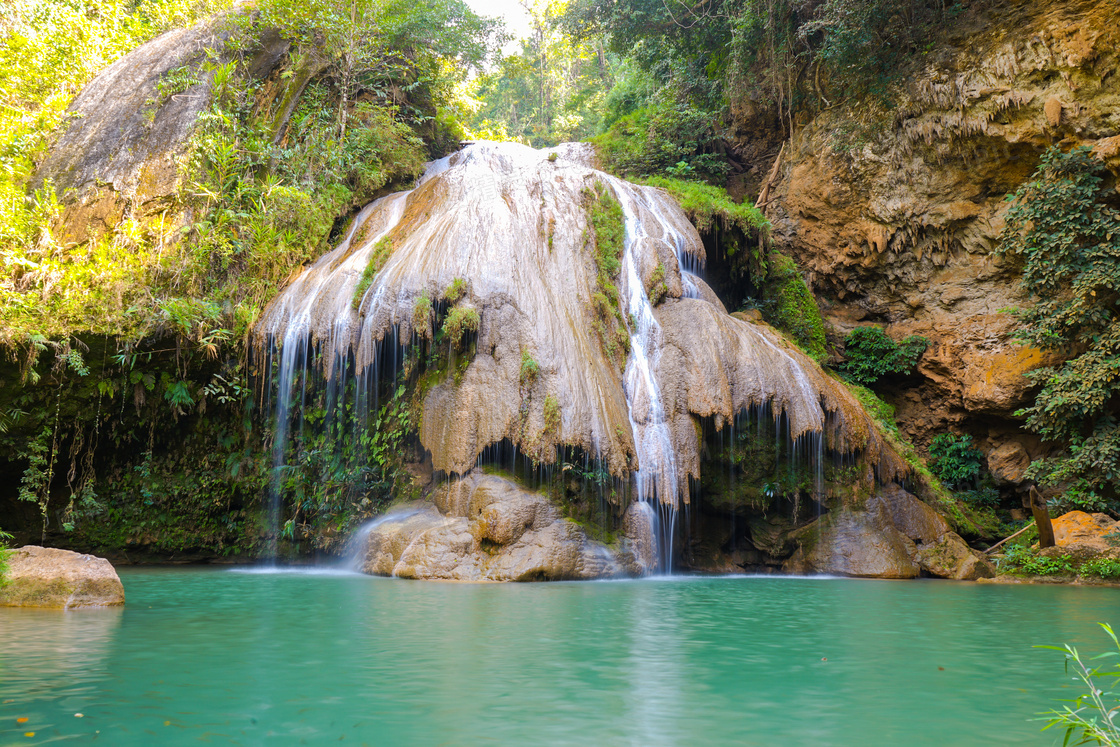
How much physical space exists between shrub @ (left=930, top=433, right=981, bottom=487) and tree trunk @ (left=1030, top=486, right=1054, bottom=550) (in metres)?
4.00

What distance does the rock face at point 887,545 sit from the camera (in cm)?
1069

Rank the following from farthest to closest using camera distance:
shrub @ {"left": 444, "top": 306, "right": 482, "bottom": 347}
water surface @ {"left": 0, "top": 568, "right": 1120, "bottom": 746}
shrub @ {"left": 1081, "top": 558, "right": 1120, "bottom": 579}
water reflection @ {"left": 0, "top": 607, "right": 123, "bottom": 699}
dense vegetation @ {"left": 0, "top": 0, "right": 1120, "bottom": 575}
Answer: dense vegetation @ {"left": 0, "top": 0, "right": 1120, "bottom": 575} < shrub @ {"left": 444, "top": 306, "right": 482, "bottom": 347} < shrub @ {"left": 1081, "top": 558, "right": 1120, "bottom": 579} < water reflection @ {"left": 0, "top": 607, "right": 123, "bottom": 699} < water surface @ {"left": 0, "top": 568, "right": 1120, "bottom": 746}

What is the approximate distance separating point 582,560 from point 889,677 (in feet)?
18.2

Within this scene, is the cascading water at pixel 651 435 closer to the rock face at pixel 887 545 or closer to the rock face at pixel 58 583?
the rock face at pixel 887 545

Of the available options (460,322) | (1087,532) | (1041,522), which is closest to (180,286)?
(460,322)

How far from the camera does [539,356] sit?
10.4 metres

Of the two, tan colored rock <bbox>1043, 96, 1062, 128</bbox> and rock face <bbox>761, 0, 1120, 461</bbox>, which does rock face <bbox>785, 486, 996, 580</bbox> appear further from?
tan colored rock <bbox>1043, 96, 1062, 128</bbox>

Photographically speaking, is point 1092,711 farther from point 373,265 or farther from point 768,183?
point 768,183

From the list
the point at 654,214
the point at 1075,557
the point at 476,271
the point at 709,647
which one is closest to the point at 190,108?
A: the point at 476,271

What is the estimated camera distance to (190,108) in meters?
14.0

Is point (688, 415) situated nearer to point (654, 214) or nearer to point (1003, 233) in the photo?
point (654, 214)

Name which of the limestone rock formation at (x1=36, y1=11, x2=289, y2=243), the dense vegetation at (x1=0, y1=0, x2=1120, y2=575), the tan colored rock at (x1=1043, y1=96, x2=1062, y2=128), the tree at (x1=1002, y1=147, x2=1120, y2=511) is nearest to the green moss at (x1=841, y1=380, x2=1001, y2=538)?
the dense vegetation at (x1=0, y1=0, x2=1120, y2=575)

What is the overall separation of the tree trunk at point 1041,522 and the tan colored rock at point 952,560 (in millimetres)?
861

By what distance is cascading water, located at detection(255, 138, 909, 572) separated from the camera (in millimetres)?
10023
